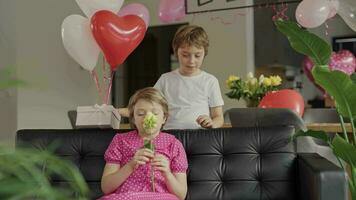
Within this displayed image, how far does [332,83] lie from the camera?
171 cm

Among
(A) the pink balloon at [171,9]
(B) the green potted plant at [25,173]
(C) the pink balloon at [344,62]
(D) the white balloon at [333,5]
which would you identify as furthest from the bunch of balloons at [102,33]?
(B) the green potted plant at [25,173]

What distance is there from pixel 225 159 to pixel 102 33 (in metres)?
1.00

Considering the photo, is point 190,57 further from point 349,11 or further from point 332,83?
point 349,11

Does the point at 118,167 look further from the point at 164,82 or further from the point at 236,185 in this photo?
the point at 164,82

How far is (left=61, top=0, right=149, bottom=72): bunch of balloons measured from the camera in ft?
8.20

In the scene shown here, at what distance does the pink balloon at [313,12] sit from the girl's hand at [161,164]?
213cm

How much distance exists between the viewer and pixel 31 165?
315 millimetres

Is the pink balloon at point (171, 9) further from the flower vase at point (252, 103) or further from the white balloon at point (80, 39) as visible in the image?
the white balloon at point (80, 39)

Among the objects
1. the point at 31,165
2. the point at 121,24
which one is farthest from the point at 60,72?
the point at 31,165

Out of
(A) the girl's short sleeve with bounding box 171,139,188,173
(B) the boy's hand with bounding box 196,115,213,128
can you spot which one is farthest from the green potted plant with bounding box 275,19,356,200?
(A) the girl's short sleeve with bounding box 171,139,188,173

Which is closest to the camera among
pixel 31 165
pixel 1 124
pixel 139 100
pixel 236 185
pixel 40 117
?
pixel 31 165

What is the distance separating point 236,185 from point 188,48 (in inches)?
29.2

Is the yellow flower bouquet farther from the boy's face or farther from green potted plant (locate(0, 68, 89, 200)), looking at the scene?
green potted plant (locate(0, 68, 89, 200))

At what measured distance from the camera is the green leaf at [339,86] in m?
1.67
